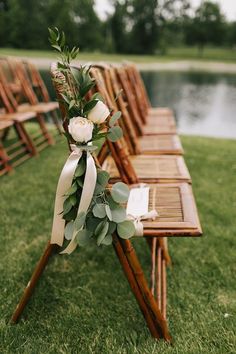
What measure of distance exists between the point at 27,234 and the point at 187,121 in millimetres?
8898

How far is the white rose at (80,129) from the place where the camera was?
1588 millimetres

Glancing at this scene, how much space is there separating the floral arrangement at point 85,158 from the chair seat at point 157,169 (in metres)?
0.77

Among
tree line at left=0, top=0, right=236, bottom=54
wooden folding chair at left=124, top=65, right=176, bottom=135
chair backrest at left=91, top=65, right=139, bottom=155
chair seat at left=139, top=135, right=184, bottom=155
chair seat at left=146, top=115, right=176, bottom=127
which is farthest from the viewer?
tree line at left=0, top=0, right=236, bottom=54

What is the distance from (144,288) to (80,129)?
80 cm

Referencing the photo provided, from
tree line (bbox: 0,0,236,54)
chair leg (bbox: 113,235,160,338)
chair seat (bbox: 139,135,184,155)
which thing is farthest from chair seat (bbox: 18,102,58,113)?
tree line (bbox: 0,0,236,54)

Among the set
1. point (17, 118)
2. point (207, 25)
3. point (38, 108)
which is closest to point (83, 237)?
point (17, 118)

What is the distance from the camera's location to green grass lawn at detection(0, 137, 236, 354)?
1.98 metres

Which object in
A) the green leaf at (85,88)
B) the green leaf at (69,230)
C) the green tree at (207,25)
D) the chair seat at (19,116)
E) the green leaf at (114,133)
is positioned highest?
the green leaf at (85,88)

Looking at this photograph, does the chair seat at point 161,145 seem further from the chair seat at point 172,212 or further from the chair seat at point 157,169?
the chair seat at point 172,212

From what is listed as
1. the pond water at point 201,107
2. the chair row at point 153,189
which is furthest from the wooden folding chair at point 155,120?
the pond water at point 201,107

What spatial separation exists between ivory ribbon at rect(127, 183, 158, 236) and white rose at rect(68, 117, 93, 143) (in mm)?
480

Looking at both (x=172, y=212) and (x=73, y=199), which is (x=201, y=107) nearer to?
(x=172, y=212)

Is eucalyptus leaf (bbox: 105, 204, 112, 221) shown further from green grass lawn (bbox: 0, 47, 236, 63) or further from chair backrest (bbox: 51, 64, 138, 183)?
green grass lawn (bbox: 0, 47, 236, 63)

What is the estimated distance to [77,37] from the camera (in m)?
51.2
